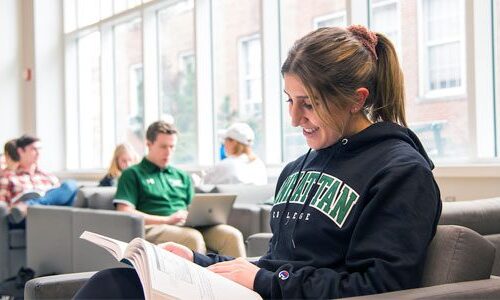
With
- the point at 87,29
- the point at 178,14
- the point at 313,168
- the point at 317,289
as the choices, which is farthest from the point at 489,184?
the point at 87,29

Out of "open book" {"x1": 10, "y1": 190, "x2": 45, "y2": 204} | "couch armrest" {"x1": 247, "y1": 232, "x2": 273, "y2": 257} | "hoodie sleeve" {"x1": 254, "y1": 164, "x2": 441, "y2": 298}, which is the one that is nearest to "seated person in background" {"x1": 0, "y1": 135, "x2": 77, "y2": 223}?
"open book" {"x1": 10, "y1": 190, "x2": 45, "y2": 204}

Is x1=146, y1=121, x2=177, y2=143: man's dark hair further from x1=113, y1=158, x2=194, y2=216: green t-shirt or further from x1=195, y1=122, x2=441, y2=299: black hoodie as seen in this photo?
x1=195, y1=122, x2=441, y2=299: black hoodie

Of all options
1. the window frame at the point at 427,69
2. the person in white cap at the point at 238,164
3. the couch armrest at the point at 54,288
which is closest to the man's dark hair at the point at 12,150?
the person in white cap at the point at 238,164

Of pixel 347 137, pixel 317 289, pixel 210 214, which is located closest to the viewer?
pixel 317 289

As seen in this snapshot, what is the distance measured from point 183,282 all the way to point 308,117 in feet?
1.77

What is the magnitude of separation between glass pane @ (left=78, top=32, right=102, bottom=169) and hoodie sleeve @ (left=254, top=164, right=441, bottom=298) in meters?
9.42

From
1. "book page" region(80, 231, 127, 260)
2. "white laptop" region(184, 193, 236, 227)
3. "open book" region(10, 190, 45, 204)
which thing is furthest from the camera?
"open book" region(10, 190, 45, 204)

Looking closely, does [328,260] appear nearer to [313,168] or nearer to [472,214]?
[313,168]

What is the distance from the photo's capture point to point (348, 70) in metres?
1.78

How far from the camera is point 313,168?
1.98m

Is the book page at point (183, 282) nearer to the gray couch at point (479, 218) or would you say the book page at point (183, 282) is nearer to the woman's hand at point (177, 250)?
the woman's hand at point (177, 250)

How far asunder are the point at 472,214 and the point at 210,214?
105 inches

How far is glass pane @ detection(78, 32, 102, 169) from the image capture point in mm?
10992

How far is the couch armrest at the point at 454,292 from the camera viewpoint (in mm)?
1528
